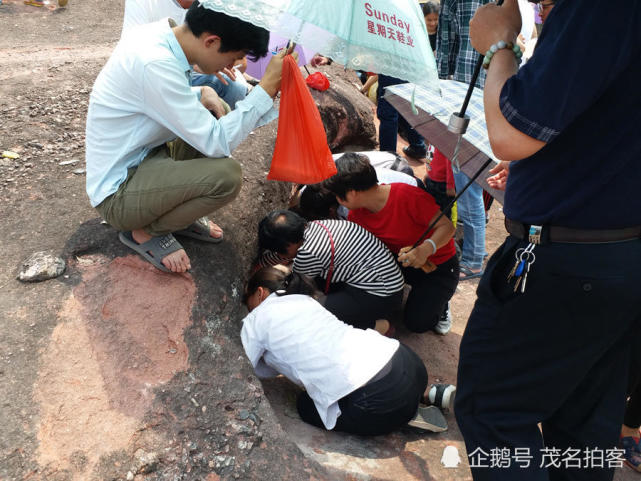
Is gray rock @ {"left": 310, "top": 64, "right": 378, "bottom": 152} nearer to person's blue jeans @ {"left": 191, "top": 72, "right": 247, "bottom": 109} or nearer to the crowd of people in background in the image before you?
the crowd of people in background

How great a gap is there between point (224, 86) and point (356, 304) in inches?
62.2

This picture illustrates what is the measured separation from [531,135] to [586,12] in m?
0.29

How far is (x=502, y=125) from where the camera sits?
1.34 m

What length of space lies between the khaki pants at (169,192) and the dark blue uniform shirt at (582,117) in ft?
4.42

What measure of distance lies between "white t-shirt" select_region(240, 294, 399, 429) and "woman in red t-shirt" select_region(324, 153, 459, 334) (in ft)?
2.23

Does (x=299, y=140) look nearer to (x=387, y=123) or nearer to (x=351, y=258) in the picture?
(x=351, y=258)

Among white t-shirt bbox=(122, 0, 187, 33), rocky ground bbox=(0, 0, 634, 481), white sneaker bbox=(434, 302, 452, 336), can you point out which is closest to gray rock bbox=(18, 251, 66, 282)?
rocky ground bbox=(0, 0, 634, 481)

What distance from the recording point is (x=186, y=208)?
245 cm

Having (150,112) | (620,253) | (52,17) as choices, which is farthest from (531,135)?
(52,17)

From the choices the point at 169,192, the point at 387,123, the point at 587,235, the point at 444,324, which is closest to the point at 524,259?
the point at 587,235

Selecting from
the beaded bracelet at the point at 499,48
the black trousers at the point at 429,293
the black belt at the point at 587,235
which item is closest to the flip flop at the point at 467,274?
the black trousers at the point at 429,293

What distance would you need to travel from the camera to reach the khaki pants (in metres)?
2.39

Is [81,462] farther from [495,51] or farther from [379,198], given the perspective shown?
[379,198]

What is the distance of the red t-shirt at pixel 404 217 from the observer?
320cm
